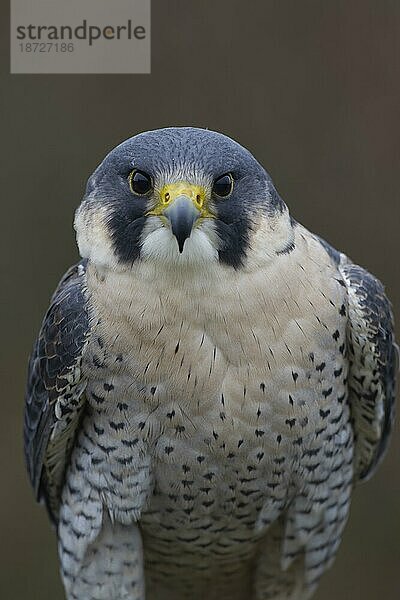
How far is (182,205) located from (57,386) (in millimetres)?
705

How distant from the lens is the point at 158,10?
5.31 m

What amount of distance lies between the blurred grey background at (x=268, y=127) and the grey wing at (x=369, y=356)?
1774 millimetres

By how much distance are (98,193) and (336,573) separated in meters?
2.86

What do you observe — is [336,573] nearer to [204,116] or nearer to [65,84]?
[204,116]

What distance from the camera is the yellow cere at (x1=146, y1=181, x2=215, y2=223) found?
2.89 metres

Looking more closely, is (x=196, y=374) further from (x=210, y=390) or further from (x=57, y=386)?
(x=57, y=386)

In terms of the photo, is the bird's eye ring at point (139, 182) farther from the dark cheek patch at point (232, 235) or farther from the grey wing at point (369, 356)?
the grey wing at point (369, 356)

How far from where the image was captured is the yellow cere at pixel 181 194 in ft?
9.50

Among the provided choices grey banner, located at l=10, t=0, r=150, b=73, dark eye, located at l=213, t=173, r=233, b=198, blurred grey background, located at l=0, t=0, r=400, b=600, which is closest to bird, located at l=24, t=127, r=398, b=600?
dark eye, located at l=213, t=173, r=233, b=198

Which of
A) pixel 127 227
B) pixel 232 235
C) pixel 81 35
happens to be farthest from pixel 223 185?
pixel 81 35

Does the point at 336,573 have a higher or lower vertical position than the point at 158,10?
lower

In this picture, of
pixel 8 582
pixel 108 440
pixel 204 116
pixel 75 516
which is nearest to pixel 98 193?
pixel 108 440

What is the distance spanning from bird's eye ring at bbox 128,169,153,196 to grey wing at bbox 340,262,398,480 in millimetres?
717

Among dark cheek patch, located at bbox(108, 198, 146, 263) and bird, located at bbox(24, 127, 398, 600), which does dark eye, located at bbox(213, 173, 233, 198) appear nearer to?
bird, located at bbox(24, 127, 398, 600)
